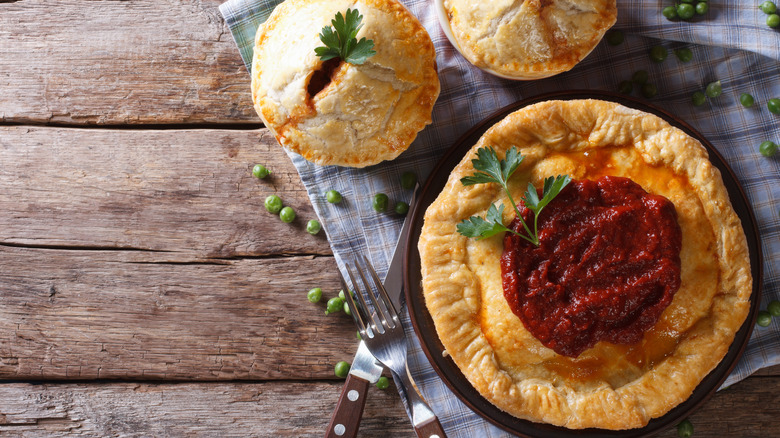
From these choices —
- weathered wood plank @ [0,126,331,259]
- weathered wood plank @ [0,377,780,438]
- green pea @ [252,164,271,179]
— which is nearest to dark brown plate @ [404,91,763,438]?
weathered wood plank @ [0,377,780,438]

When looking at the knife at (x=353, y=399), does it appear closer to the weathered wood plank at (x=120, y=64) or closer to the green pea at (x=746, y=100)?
the weathered wood plank at (x=120, y=64)

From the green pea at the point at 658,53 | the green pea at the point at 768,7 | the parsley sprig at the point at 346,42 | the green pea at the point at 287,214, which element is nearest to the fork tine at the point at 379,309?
the green pea at the point at 287,214

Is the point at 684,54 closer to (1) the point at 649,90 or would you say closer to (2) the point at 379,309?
(1) the point at 649,90

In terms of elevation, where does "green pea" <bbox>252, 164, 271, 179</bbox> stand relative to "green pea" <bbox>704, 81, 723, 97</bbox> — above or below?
below

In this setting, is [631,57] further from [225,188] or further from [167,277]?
[167,277]

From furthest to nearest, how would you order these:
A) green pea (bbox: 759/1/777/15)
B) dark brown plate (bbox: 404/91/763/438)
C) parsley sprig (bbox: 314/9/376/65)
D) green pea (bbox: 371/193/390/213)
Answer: green pea (bbox: 371/193/390/213)
green pea (bbox: 759/1/777/15)
dark brown plate (bbox: 404/91/763/438)
parsley sprig (bbox: 314/9/376/65)

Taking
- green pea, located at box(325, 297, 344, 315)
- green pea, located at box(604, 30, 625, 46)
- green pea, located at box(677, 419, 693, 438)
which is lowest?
green pea, located at box(677, 419, 693, 438)

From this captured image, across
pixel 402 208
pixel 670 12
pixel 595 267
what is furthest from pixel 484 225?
pixel 670 12

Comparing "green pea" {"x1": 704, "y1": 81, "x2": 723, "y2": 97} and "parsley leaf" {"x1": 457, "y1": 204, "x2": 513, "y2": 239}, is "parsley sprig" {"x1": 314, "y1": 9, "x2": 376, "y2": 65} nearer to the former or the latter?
"parsley leaf" {"x1": 457, "y1": 204, "x2": 513, "y2": 239}
